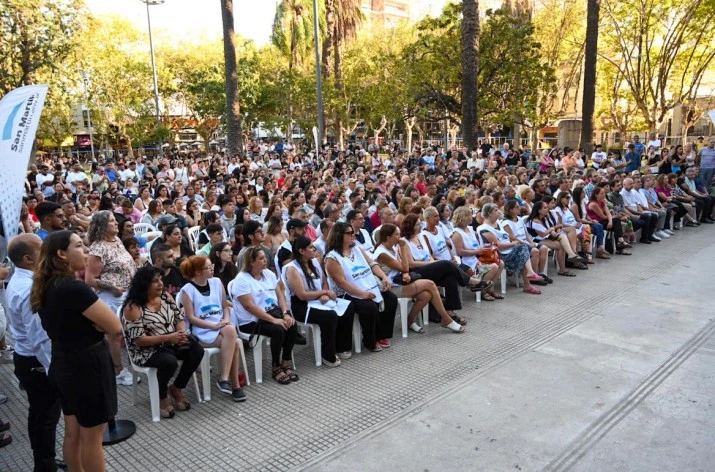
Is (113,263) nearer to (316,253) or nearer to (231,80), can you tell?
(316,253)

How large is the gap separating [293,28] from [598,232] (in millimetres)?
26844

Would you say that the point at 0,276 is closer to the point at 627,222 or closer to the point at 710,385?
the point at 710,385

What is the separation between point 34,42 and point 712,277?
19732mm

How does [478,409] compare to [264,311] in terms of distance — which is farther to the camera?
[264,311]

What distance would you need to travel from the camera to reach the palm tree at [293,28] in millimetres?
32125

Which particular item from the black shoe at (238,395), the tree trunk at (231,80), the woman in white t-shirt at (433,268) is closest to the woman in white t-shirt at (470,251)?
the woman in white t-shirt at (433,268)

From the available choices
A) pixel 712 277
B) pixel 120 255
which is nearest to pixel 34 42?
pixel 120 255

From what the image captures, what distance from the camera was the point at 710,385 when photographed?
4.91 meters

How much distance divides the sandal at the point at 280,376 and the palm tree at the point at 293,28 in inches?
1182

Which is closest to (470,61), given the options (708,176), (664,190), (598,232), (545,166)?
(545,166)

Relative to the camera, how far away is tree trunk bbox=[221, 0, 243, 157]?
58.0ft

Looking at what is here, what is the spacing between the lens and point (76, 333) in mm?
3062

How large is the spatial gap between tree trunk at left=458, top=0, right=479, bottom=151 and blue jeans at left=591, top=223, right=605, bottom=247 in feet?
26.1

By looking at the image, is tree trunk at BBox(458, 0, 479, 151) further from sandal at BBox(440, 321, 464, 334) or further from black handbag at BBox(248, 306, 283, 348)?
black handbag at BBox(248, 306, 283, 348)
